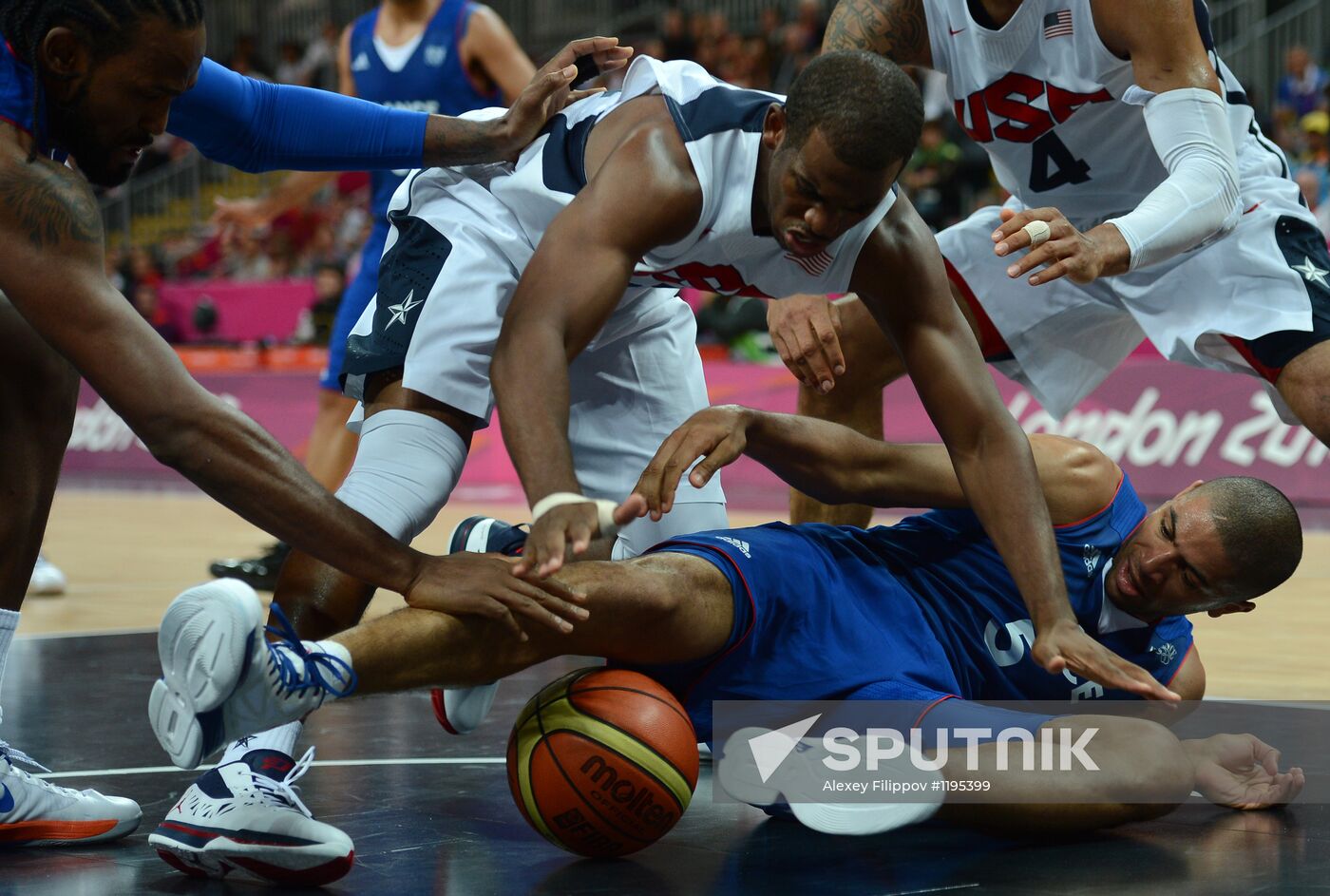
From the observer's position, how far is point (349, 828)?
340cm

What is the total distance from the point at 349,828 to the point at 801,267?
1555 millimetres

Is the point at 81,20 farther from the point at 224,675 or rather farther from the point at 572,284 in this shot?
the point at 224,675

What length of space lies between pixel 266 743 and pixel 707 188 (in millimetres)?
1480

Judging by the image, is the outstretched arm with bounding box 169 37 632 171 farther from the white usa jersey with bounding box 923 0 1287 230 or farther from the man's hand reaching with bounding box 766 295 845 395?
the white usa jersey with bounding box 923 0 1287 230

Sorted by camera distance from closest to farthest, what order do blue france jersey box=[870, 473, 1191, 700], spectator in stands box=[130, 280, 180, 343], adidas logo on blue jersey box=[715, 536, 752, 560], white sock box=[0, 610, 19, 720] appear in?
white sock box=[0, 610, 19, 720]
adidas logo on blue jersey box=[715, 536, 752, 560]
blue france jersey box=[870, 473, 1191, 700]
spectator in stands box=[130, 280, 180, 343]

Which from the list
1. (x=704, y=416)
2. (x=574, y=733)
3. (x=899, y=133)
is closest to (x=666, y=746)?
(x=574, y=733)

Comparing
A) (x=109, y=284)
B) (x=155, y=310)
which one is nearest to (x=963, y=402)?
(x=109, y=284)

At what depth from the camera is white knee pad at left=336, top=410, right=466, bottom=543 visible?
3463 millimetres

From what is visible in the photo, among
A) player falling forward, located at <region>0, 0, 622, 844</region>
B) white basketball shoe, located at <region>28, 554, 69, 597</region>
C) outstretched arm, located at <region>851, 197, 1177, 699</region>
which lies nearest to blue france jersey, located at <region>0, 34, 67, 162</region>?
player falling forward, located at <region>0, 0, 622, 844</region>

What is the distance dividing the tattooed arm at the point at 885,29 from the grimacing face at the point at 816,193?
1.36 metres

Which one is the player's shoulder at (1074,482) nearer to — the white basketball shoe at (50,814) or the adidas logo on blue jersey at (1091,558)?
the adidas logo on blue jersey at (1091,558)

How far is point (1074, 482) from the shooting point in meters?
3.88

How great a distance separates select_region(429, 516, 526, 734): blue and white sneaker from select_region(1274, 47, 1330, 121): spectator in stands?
11637 millimetres

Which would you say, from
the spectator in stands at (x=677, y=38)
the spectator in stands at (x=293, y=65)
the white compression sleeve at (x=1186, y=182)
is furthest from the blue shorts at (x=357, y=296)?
the spectator in stands at (x=293, y=65)
